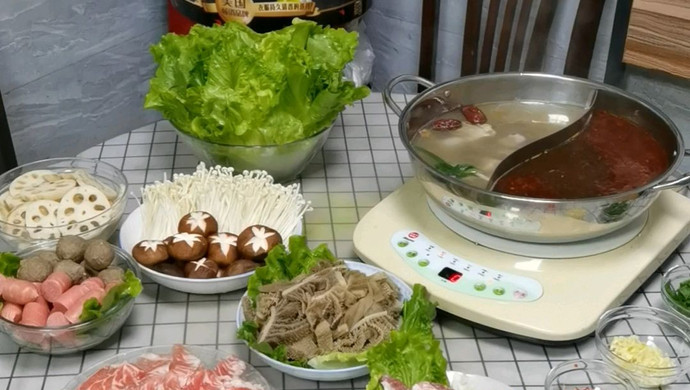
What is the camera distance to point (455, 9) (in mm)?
2652

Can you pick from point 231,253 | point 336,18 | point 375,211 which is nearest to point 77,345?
point 231,253

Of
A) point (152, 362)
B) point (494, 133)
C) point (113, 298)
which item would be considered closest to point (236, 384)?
point (152, 362)

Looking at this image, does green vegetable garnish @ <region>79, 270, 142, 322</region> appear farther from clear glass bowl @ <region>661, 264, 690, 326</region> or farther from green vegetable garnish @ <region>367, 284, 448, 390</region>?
clear glass bowl @ <region>661, 264, 690, 326</region>

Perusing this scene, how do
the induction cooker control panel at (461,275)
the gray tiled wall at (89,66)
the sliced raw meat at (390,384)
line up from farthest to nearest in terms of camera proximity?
1. the gray tiled wall at (89,66)
2. the induction cooker control panel at (461,275)
3. the sliced raw meat at (390,384)

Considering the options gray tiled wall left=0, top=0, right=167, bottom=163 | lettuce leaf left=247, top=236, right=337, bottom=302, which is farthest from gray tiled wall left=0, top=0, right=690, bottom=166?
lettuce leaf left=247, top=236, right=337, bottom=302

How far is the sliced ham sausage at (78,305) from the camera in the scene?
4.16ft

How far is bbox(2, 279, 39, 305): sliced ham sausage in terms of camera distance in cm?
129

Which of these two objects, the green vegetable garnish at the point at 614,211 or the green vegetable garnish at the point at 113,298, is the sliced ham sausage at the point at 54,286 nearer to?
the green vegetable garnish at the point at 113,298

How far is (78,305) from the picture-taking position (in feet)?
4.20

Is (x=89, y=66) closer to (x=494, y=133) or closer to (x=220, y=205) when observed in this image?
(x=220, y=205)

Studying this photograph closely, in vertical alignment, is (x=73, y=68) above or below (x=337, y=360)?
below

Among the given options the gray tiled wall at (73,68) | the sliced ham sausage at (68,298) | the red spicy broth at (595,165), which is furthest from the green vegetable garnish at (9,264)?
the gray tiled wall at (73,68)

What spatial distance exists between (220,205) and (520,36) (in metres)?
1.15

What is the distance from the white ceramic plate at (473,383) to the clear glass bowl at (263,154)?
0.65 m
